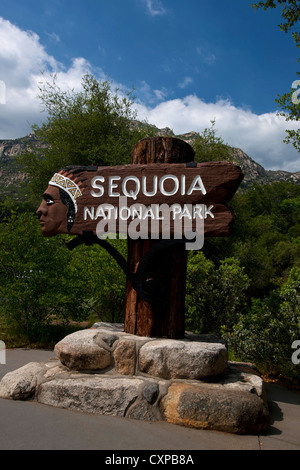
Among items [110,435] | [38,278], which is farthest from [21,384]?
[38,278]

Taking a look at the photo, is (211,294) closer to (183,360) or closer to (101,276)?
(101,276)

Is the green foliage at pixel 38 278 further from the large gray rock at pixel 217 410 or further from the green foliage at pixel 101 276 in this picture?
the large gray rock at pixel 217 410

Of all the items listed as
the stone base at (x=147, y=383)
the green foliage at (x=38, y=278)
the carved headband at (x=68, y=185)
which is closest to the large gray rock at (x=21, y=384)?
the stone base at (x=147, y=383)

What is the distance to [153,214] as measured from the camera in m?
4.00

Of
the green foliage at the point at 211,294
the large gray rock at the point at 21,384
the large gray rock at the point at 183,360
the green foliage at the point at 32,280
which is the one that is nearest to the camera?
the large gray rock at the point at 183,360

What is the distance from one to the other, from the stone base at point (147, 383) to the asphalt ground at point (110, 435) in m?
0.10

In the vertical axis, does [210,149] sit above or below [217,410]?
above

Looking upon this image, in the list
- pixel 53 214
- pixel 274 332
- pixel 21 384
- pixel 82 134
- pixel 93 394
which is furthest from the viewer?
pixel 82 134

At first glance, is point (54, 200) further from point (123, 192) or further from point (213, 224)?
point (213, 224)

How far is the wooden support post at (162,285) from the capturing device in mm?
3961

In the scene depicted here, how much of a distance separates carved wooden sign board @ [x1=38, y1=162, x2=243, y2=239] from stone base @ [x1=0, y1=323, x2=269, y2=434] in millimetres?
1216

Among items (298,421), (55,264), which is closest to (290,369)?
(298,421)

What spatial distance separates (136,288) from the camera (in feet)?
13.2

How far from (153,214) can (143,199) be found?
22cm
